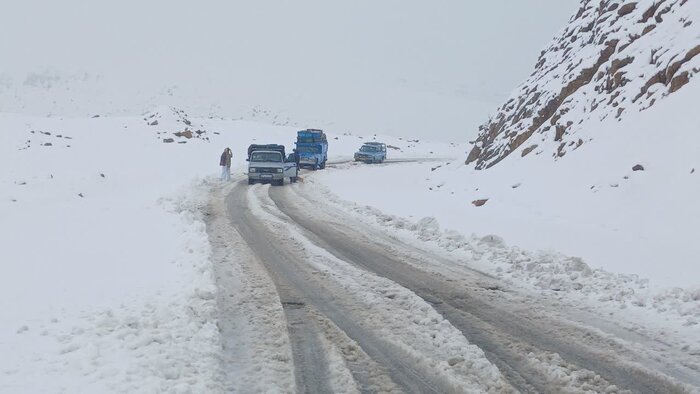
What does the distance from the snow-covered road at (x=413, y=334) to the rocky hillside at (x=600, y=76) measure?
9.18m

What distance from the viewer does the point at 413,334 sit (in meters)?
6.26

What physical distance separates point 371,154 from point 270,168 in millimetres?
19631

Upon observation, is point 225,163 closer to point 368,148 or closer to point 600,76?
point 600,76

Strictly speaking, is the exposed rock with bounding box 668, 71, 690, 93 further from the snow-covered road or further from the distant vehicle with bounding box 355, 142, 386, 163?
the distant vehicle with bounding box 355, 142, 386, 163

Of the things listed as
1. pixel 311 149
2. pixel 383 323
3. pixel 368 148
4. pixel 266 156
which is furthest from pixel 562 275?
pixel 368 148

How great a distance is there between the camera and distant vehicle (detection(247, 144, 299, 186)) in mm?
25938

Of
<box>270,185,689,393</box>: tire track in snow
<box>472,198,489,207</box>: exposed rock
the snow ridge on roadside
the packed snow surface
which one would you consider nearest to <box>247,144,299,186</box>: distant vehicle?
the packed snow surface

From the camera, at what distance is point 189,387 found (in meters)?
4.70

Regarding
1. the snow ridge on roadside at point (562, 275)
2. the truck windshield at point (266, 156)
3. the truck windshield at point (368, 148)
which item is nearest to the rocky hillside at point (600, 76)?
the snow ridge on roadside at point (562, 275)

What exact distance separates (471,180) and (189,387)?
17.4 m

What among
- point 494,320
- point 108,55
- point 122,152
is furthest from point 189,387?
point 108,55

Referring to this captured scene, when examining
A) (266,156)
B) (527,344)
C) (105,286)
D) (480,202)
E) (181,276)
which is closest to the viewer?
(527,344)

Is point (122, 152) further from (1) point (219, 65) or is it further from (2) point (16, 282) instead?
(1) point (219, 65)

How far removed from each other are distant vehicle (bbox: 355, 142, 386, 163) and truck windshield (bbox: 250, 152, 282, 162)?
17.9 metres
